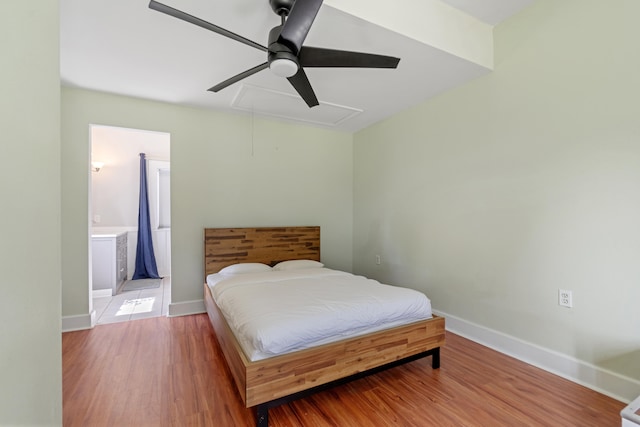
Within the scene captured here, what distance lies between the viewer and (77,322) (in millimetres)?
2904

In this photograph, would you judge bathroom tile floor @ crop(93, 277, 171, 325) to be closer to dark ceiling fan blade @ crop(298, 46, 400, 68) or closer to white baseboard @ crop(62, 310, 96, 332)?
white baseboard @ crop(62, 310, 96, 332)

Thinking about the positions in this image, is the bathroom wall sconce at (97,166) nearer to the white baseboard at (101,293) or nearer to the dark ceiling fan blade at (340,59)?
the white baseboard at (101,293)

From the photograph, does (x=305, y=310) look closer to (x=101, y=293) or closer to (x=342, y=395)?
(x=342, y=395)

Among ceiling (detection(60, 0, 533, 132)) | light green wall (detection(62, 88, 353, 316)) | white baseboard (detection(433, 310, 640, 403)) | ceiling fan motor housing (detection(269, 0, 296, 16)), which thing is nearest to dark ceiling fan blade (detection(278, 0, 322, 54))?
ceiling fan motor housing (detection(269, 0, 296, 16))

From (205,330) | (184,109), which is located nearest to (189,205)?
(184,109)

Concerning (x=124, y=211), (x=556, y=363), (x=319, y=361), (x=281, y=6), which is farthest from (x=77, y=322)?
(x=556, y=363)

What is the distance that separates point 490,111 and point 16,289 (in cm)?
318

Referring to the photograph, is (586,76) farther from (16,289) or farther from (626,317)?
(16,289)

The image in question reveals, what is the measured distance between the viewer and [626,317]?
1.81 m

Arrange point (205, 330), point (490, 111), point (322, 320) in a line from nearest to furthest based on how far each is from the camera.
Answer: point (322, 320)
point (490, 111)
point (205, 330)

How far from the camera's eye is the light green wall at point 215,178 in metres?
2.96

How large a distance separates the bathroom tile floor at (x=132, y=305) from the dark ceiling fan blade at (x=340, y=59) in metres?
3.22

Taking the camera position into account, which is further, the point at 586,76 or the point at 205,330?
the point at 205,330

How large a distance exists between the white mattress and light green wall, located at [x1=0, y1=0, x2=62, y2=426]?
0.94 metres
